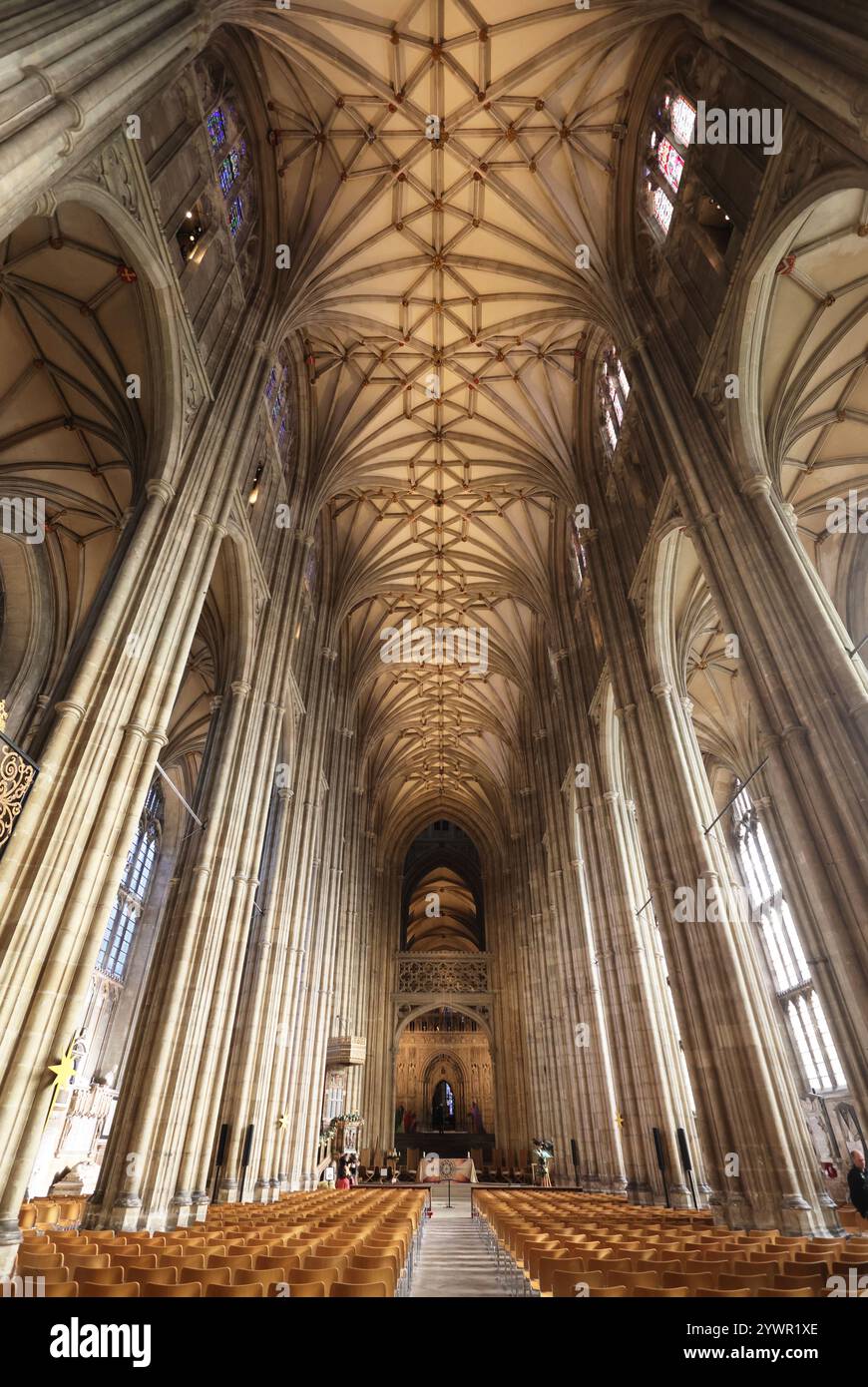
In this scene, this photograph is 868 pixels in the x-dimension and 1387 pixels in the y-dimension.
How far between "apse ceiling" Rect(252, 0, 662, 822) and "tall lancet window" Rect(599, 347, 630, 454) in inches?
57.4

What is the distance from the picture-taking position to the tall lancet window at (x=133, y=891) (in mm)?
25781

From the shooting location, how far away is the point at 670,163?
547 inches

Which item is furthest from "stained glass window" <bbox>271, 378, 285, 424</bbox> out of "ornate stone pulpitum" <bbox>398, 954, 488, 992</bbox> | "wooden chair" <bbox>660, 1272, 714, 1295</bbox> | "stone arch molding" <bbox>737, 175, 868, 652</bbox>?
"ornate stone pulpitum" <bbox>398, 954, 488, 992</bbox>

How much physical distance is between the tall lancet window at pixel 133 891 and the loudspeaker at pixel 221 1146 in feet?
41.9

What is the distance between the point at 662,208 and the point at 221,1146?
2191 centimetres

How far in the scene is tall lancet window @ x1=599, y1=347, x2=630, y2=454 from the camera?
17.9 m

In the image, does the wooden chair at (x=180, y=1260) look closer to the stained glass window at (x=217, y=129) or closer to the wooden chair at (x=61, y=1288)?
the wooden chair at (x=61, y=1288)

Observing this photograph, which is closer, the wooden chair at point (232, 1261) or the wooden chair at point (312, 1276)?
the wooden chair at point (312, 1276)

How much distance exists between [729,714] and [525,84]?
1772cm

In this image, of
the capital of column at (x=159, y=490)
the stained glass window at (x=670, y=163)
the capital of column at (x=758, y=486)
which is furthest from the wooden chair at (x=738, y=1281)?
the stained glass window at (x=670, y=163)

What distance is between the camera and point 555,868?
81.2ft

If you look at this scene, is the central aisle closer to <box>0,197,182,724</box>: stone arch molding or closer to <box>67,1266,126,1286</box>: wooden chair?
<box>67,1266,126,1286</box>: wooden chair

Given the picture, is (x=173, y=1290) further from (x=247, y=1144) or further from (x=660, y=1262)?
(x=247, y=1144)
